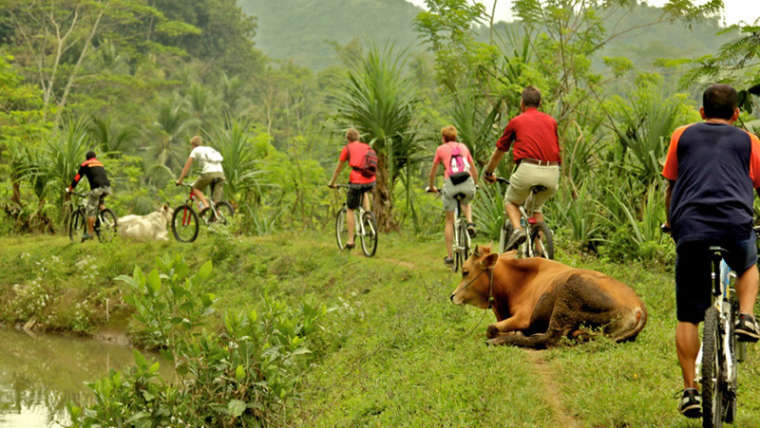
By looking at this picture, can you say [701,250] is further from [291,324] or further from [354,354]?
[354,354]

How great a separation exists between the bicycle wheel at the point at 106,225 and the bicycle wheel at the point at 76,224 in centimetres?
35

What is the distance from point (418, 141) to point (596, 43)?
362 cm

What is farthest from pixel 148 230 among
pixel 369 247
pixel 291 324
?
pixel 291 324

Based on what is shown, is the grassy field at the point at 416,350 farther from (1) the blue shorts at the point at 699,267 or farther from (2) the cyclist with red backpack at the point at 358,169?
(2) the cyclist with red backpack at the point at 358,169

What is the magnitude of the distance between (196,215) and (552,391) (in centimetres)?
973

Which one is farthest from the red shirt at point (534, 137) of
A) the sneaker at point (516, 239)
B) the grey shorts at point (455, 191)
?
the grey shorts at point (455, 191)

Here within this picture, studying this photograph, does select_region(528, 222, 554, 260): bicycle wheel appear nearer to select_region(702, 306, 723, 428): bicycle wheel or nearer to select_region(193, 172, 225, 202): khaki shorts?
select_region(702, 306, 723, 428): bicycle wheel

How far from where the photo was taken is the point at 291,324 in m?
5.41

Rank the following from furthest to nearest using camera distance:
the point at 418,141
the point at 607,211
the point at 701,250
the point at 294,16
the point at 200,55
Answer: the point at 294,16 → the point at 200,55 → the point at 418,141 → the point at 607,211 → the point at 701,250

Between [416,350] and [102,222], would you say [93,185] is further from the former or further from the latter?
[416,350]

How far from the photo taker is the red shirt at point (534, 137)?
6.78m

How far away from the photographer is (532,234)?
23.8ft

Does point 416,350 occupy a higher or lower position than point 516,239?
lower

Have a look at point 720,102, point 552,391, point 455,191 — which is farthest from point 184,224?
point 720,102
